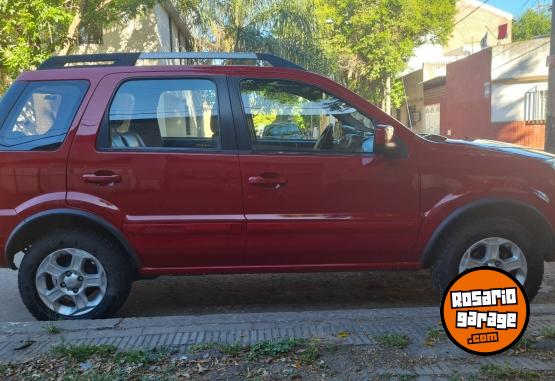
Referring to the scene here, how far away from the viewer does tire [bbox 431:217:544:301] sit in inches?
151

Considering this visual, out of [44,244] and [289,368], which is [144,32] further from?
[289,368]

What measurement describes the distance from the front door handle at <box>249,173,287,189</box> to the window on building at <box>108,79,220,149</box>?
1.31ft

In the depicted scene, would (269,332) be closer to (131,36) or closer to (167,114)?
(167,114)

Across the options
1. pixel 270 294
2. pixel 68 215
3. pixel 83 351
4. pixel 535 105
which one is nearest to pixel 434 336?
pixel 270 294

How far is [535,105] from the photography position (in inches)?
711

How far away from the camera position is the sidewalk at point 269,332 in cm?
300

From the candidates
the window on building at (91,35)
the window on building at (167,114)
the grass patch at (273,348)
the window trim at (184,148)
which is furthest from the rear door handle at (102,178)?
the window on building at (91,35)

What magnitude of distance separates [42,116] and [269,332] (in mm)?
2322

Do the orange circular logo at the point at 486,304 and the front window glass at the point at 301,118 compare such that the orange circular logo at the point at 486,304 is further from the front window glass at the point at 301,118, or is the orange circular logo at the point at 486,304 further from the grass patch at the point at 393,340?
the front window glass at the point at 301,118

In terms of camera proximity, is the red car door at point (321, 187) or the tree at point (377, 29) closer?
the red car door at point (321, 187)

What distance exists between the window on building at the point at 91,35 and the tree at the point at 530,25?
38.0 m

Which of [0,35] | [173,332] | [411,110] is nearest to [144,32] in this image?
[0,35]

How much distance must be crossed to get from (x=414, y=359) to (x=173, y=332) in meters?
1.56

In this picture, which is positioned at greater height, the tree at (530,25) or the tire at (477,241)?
the tree at (530,25)
